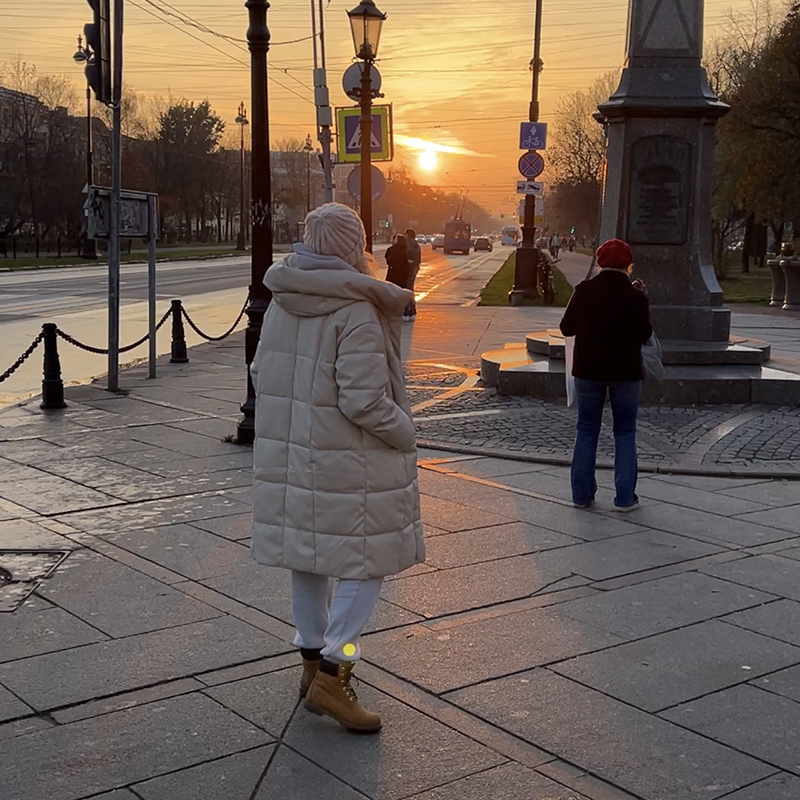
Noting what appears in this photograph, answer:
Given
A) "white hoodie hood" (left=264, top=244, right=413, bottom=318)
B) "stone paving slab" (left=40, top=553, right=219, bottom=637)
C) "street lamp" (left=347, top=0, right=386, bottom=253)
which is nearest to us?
"white hoodie hood" (left=264, top=244, right=413, bottom=318)

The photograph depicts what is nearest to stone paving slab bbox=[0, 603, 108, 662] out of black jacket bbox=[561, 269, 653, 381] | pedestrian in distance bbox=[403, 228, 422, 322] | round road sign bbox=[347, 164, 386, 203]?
black jacket bbox=[561, 269, 653, 381]

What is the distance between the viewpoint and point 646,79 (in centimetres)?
1271

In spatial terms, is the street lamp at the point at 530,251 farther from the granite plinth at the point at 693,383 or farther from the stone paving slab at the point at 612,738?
the stone paving slab at the point at 612,738

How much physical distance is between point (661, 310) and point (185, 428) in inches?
227

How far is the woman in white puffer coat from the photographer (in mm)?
3748

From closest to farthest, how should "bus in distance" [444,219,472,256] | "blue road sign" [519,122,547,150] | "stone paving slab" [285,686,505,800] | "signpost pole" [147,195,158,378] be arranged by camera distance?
"stone paving slab" [285,686,505,800] < "signpost pole" [147,195,158,378] < "blue road sign" [519,122,547,150] < "bus in distance" [444,219,472,256]

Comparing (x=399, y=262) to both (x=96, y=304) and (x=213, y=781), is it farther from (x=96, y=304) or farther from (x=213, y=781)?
(x=213, y=781)

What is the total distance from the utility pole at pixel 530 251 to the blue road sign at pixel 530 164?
166cm

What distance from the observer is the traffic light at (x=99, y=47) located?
10906 mm

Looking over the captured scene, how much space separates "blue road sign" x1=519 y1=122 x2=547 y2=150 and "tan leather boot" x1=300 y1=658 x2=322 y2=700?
23.9 metres

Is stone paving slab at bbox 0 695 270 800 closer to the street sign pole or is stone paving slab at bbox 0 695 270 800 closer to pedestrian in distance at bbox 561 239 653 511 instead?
pedestrian in distance at bbox 561 239 653 511

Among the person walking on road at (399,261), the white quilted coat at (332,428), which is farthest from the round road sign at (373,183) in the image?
the white quilted coat at (332,428)

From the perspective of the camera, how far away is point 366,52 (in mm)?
18141

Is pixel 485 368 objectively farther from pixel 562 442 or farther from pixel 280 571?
pixel 280 571
